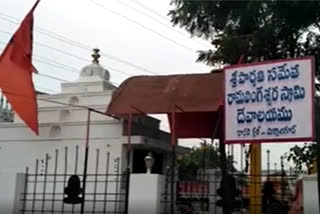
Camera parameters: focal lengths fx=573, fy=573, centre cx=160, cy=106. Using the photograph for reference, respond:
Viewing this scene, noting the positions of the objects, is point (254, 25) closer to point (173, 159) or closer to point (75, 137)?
point (173, 159)

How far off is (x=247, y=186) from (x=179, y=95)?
99.4 inches

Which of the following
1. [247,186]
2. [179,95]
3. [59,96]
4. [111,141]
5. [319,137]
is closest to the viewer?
[319,137]

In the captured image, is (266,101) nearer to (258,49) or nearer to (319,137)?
(319,137)

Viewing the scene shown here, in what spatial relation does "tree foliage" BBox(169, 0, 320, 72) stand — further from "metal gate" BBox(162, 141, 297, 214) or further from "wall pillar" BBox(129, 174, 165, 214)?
"wall pillar" BBox(129, 174, 165, 214)

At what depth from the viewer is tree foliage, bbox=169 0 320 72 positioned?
37.1 feet

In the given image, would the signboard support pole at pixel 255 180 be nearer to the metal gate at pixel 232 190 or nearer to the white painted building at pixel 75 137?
the metal gate at pixel 232 190

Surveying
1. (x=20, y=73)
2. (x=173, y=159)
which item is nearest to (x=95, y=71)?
(x=20, y=73)

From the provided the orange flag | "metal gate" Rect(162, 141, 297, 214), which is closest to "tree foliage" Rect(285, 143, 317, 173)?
"metal gate" Rect(162, 141, 297, 214)

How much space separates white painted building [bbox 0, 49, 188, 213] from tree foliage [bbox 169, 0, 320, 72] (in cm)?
248

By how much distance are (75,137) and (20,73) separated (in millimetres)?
2848

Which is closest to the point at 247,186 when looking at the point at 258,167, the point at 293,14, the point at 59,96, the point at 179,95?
the point at 258,167

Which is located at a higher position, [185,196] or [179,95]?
[179,95]

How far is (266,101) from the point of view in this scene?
8.33 meters

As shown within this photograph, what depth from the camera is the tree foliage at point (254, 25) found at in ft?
37.1
